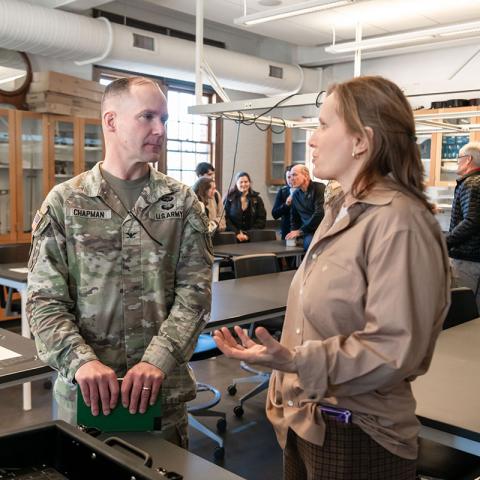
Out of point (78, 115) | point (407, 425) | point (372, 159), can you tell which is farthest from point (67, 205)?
point (78, 115)

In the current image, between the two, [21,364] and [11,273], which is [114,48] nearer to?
[11,273]

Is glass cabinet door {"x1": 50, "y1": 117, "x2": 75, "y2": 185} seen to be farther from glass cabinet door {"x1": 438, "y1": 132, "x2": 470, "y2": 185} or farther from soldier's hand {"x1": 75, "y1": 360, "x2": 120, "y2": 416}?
soldier's hand {"x1": 75, "y1": 360, "x2": 120, "y2": 416}

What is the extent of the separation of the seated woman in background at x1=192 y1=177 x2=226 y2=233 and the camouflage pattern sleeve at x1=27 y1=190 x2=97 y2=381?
4140mm

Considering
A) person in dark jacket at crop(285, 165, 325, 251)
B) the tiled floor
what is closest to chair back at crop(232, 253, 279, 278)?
the tiled floor

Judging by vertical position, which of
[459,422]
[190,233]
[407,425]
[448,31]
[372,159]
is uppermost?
[448,31]

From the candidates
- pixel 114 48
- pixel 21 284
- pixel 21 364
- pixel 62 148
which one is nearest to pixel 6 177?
pixel 62 148

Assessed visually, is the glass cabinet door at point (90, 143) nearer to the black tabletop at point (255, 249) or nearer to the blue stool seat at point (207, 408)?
the black tabletop at point (255, 249)

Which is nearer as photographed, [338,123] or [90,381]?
[338,123]

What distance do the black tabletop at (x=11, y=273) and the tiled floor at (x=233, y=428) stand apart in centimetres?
75

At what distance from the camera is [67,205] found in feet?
4.76

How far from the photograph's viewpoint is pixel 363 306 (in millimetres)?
1114

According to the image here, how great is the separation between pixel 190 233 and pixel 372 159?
0.57 meters

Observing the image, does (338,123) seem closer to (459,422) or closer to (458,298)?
(459,422)

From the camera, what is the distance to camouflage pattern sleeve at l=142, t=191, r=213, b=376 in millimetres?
1424
